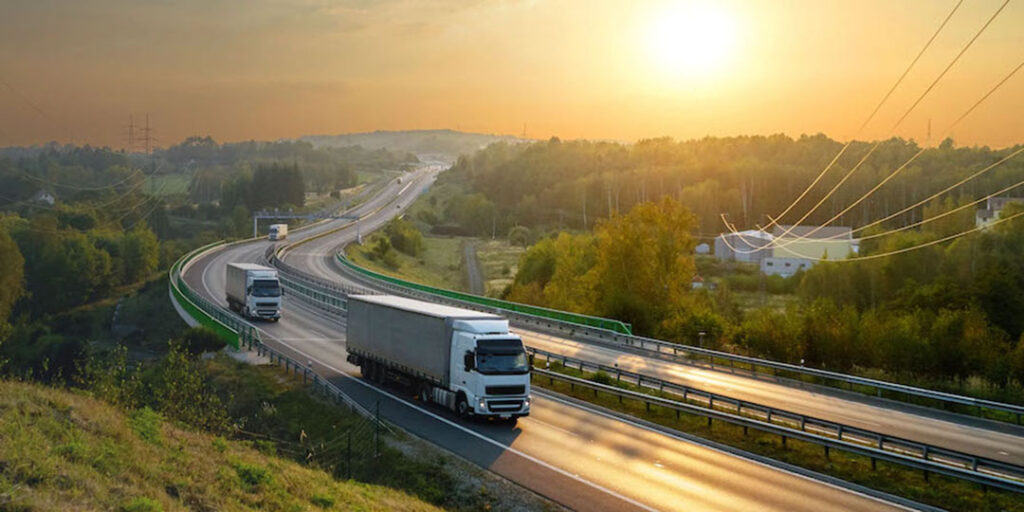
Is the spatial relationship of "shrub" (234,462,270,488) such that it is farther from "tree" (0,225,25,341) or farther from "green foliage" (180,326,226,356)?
"tree" (0,225,25,341)

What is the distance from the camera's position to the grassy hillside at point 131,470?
15477mm

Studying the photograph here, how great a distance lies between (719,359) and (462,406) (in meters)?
22.4

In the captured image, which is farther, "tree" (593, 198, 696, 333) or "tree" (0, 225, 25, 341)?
"tree" (0, 225, 25, 341)

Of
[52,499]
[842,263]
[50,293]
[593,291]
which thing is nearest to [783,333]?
[593,291]

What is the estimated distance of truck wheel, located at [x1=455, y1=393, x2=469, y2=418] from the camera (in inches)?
1229

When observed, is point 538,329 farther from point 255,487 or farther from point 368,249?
point 368,249

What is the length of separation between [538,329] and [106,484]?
156 feet

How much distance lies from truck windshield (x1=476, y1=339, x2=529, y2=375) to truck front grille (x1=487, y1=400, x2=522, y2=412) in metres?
0.96

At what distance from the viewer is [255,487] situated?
18.6 metres

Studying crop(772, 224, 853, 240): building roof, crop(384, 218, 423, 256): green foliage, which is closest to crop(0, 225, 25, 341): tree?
crop(384, 218, 423, 256): green foliage

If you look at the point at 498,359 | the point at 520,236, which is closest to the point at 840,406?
the point at 498,359

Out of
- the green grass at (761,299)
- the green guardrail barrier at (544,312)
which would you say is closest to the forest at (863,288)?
the green grass at (761,299)

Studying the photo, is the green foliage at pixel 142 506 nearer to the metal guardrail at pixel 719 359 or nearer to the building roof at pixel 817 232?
the metal guardrail at pixel 719 359

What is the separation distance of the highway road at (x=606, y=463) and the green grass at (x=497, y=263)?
73772 millimetres
